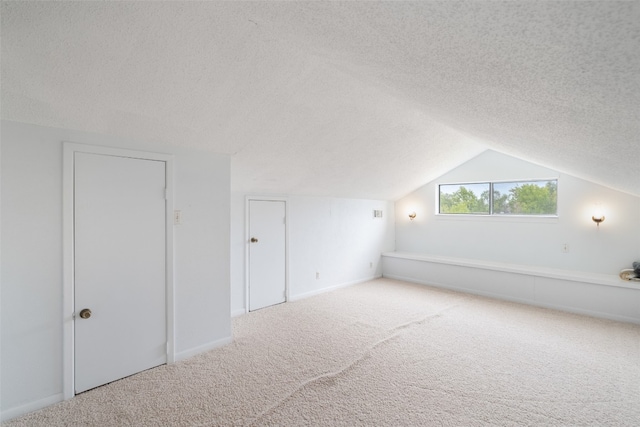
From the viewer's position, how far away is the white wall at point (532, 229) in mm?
4188

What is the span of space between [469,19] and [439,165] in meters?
4.74

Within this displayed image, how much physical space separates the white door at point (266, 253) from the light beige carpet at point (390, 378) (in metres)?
0.47

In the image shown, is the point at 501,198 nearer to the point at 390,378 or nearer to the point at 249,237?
the point at 390,378

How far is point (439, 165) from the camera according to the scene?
5316 millimetres

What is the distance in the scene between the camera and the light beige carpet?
6.63ft

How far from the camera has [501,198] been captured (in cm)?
536

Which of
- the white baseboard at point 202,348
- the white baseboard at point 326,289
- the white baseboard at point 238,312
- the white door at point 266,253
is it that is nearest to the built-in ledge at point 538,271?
the white baseboard at point 326,289

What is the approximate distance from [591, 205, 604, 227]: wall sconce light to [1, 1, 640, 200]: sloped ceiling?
7.79 ft

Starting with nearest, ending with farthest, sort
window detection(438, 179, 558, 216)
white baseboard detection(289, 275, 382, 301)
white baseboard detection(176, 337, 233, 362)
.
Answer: white baseboard detection(176, 337, 233, 362)
white baseboard detection(289, 275, 382, 301)
window detection(438, 179, 558, 216)

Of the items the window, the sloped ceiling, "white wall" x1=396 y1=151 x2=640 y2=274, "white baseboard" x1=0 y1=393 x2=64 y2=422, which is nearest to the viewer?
the sloped ceiling

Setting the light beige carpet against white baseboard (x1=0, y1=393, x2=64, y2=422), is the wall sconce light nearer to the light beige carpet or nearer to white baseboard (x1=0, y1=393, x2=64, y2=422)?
the light beige carpet

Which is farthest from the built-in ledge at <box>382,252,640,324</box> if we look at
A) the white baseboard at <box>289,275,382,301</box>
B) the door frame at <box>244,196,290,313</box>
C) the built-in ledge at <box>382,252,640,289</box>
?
the door frame at <box>244,196,290,313</box>

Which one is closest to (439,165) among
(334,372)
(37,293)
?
(334,372)

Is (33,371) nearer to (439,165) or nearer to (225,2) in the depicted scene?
(225,2)
